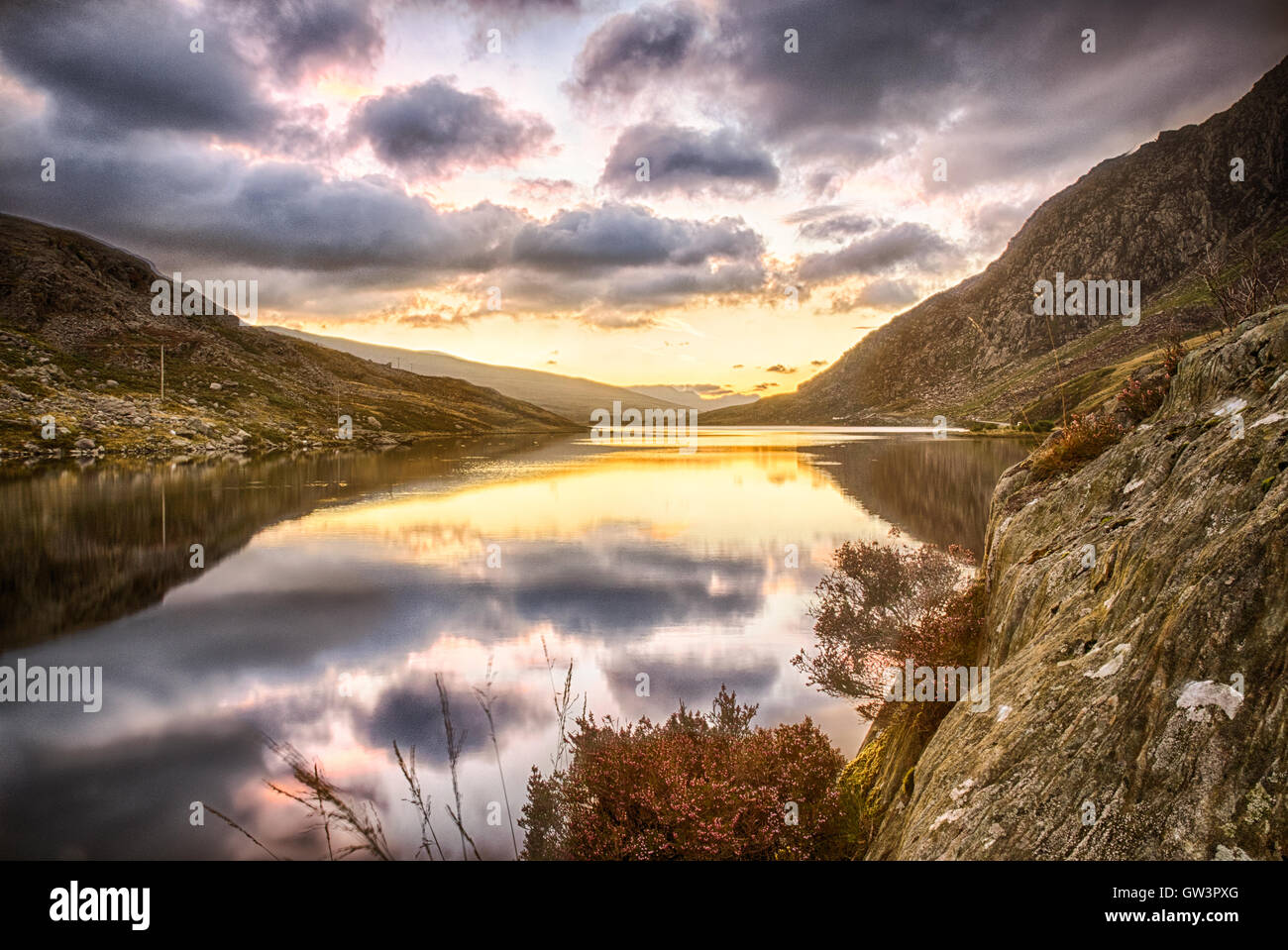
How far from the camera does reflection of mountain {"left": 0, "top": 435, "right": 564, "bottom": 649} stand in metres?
23.4

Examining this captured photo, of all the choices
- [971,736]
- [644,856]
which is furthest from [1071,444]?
[644,856]

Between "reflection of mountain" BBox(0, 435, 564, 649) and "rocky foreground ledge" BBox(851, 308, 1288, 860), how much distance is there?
2706cm

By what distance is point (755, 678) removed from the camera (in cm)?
1780

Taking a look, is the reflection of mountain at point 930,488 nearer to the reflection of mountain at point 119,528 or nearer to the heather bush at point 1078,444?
the heather bush at point 1078,444

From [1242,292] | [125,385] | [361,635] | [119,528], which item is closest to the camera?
[1242,292]

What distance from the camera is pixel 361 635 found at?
20984 millimetres

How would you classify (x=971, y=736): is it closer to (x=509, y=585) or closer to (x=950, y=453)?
(x=509, y=585)

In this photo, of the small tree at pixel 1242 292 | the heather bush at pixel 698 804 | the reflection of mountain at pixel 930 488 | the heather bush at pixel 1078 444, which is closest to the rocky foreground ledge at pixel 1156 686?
the heather bush at pixel 698 804

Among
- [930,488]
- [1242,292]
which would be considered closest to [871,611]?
[1242,292]

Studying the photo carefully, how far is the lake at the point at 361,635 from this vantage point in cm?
1239

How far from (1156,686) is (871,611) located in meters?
14.7

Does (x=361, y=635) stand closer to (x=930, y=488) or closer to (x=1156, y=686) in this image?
(x=1156, y=686)

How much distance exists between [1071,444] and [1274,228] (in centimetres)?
25268

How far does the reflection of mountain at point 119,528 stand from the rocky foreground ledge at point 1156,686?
27.1m
